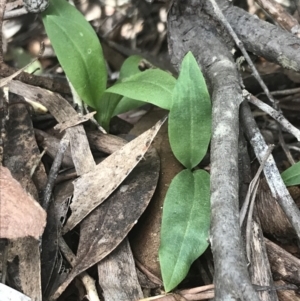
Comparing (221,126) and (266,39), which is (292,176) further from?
(266,39)

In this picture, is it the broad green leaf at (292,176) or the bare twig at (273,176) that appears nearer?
the bare twig at (273,176)

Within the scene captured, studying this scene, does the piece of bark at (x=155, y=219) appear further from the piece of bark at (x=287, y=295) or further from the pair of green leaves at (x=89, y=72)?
the piece of bark at (x=287, y=295)

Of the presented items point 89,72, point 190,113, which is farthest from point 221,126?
point 89,72

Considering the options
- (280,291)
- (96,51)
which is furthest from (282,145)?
(96,51)

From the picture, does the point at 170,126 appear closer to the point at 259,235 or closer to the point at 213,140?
the point at 213,140

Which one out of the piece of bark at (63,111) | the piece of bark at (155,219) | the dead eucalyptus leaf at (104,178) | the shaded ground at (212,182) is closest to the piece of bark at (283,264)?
the shaded ground at (212,182)

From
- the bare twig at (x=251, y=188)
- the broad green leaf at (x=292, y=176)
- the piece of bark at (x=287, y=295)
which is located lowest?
the piece of bark at (x=287, y=295)
